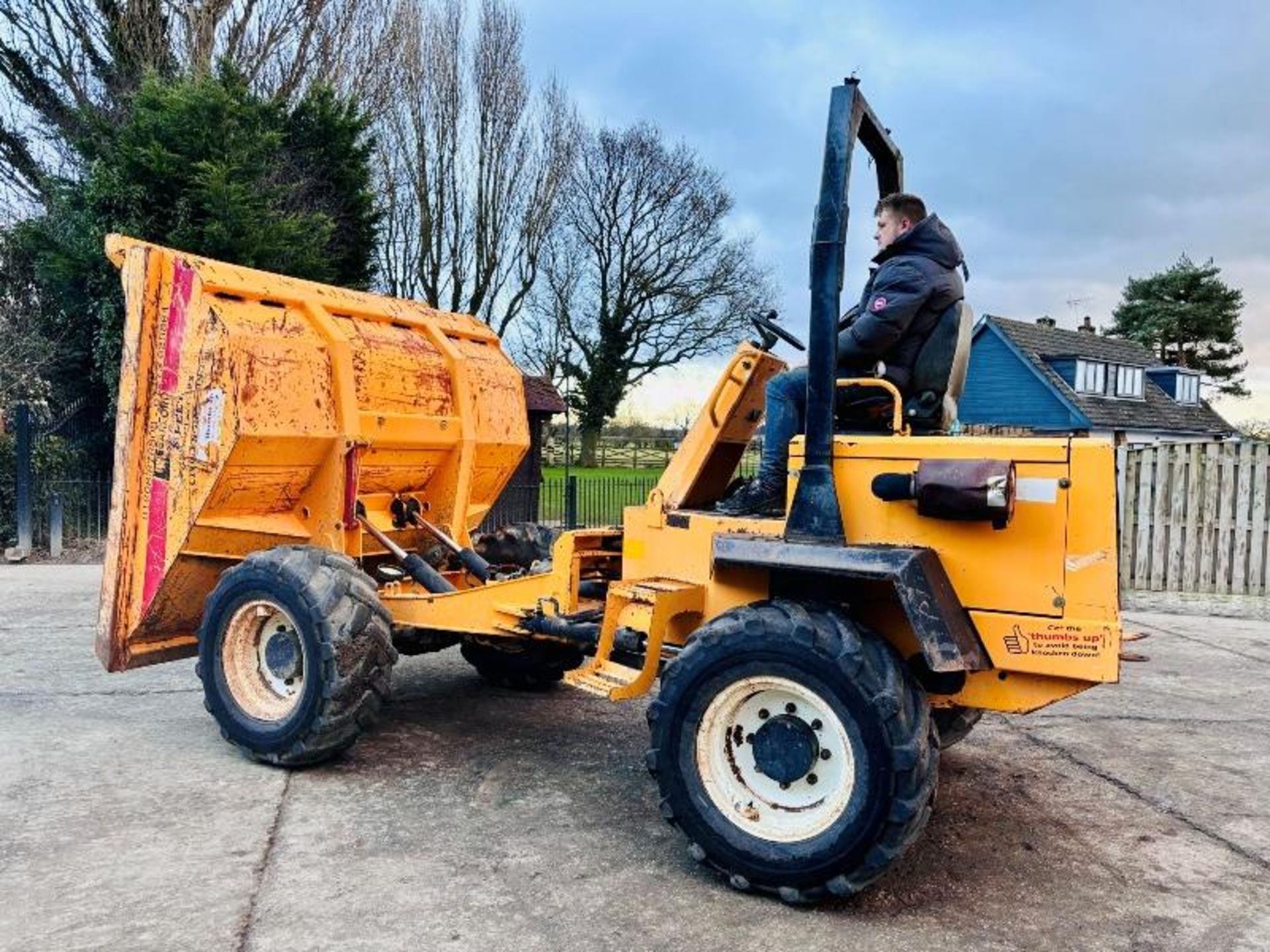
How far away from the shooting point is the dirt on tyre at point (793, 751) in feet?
11.8

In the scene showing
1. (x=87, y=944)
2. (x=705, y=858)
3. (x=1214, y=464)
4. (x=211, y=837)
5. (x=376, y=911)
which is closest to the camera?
(x=87, y=944)

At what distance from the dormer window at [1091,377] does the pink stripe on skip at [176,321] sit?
33133 mm

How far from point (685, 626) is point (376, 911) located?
1669mm

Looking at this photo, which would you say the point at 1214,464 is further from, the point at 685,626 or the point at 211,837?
the point at 211,837

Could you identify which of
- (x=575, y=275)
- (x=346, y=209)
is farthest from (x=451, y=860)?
(x=575, y=275)

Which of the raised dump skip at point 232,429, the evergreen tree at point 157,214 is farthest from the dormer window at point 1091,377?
the raised dump skip at point 232,429

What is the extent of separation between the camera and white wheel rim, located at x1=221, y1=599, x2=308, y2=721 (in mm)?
5285

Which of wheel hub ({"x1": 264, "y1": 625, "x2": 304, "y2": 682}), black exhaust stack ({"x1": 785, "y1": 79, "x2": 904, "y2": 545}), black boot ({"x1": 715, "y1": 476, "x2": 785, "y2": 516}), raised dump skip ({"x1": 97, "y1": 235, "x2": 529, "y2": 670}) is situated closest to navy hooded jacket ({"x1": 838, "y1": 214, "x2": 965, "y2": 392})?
black exhaust stack ({"x1": 785, "y1": 79, "x2": 904, "y2": 545})

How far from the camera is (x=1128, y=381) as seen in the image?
1431 inches

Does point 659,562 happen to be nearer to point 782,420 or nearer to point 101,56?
point 782,420

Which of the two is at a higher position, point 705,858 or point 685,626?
point 685,626

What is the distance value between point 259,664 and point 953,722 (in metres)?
3.40

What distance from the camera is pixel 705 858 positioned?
391 cm

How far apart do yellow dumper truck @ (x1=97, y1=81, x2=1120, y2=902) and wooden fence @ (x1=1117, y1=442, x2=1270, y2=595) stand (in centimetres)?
837
